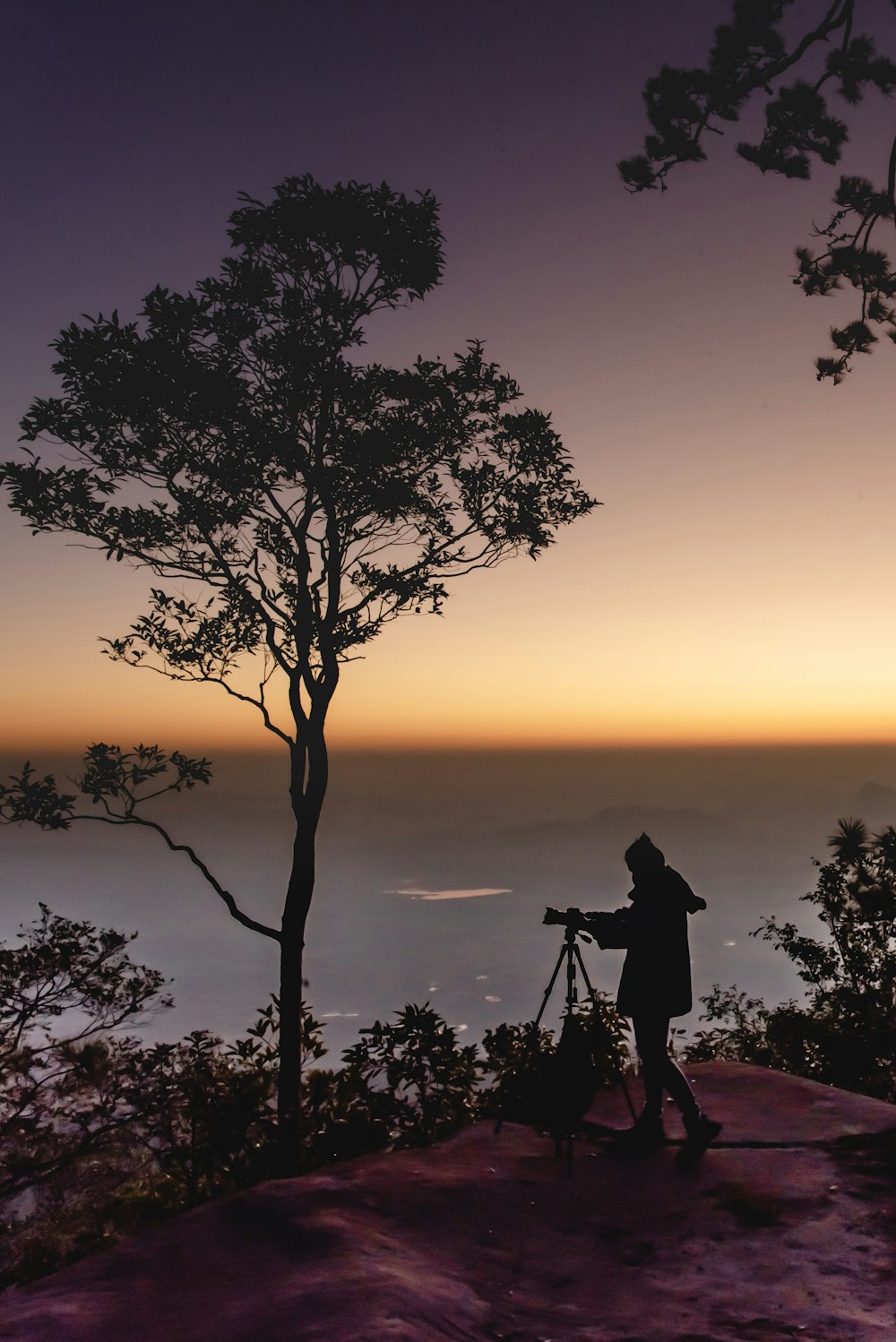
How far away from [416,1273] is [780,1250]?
2078mm

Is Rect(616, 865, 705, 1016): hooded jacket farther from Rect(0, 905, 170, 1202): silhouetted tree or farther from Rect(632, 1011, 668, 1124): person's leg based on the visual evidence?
Rect(0, 905, 170, 1202): silhouetted tree

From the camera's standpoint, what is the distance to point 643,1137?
6.05 metres

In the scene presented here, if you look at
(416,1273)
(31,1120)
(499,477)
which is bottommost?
(31,1120)

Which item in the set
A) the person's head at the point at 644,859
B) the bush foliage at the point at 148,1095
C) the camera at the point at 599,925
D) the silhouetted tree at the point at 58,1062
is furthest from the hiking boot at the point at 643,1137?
the silhouetted tree at the point at 58,1062

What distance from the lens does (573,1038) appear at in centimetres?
615

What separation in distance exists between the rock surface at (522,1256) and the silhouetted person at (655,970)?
29 centimetres

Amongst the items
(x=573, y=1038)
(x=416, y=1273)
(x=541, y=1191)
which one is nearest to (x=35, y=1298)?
(x=416, y=1273)

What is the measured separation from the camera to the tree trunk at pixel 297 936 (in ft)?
29.3

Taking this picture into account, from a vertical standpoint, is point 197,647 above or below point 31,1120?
above

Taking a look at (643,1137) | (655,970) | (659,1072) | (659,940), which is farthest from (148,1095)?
(659,940)

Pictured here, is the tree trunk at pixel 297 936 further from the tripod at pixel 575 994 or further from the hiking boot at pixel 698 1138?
the hiking boot at pixel 698 1138

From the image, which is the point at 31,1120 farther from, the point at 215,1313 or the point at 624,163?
the point at 624,163

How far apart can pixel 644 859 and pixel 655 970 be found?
84 cm

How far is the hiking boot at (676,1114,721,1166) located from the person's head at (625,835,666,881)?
1788 mm
